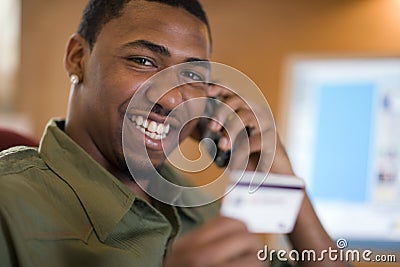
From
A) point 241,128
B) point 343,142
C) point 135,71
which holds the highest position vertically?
point 135,71

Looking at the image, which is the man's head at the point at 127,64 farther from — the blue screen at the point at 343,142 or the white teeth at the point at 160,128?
the blue screen at the point at 343,142

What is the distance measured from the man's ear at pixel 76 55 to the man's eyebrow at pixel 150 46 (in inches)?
3.1

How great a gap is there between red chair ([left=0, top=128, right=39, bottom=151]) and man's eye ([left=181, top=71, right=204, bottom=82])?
0.30 metres

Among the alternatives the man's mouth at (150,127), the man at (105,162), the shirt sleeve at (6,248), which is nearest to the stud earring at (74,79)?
the man at (105,162)

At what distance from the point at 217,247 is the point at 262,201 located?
153mm

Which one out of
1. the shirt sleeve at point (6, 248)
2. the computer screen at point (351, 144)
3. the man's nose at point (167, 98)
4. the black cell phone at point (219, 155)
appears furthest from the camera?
the computer screen at point (351, 144)

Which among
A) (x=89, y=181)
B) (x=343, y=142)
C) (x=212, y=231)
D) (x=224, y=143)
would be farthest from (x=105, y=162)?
(x=343, y=142)

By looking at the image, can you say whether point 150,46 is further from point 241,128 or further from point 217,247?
point 217,247

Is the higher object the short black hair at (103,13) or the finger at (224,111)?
the short black hair at (103,13)

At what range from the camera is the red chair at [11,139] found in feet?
3.12

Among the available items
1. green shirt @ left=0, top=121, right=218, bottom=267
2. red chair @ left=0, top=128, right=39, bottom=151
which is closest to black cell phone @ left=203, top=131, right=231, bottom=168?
green shirt @ left=0, top=121, right=218, bottom=267

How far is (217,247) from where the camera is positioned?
51cm

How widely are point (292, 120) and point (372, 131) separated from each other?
177 millimetres

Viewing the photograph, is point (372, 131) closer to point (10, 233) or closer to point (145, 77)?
point (145, 77)
